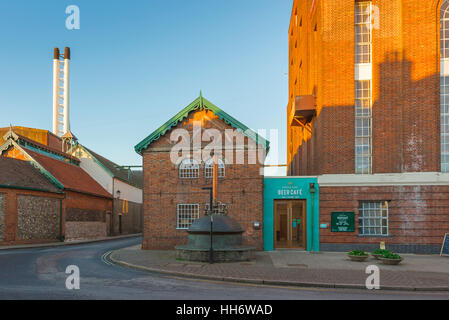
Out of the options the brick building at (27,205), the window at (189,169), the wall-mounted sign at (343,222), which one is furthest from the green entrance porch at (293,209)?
the brick building at (27,205)

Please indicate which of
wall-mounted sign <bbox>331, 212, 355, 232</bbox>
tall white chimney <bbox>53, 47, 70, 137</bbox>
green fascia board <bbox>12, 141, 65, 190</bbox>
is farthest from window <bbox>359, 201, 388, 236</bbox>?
tall white chimney <bbox>53, 47, 70, 137</bbox>

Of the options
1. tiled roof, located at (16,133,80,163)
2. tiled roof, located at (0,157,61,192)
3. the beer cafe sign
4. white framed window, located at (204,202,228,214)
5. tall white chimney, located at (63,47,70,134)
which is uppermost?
tall white chimney, located at (63,47,70,134)

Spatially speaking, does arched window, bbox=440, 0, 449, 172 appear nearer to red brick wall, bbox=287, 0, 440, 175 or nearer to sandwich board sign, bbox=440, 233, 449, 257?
red brick wall, bbox=287, 0, 440, 175

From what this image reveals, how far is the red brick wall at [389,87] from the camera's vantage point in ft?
64.0

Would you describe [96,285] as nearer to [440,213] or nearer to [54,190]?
[440,213]

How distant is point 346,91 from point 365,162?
414 centimetres

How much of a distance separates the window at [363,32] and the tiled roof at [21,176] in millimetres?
24056

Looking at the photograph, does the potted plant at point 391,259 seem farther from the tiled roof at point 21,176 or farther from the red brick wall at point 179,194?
the tiled roof at point 21,176

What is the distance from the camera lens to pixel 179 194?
831 inches

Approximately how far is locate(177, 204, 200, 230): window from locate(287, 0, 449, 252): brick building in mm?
7132

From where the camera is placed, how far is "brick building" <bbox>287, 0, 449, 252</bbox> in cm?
1916

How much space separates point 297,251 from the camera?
1981 centimetres

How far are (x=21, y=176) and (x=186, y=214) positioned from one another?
14421mm
